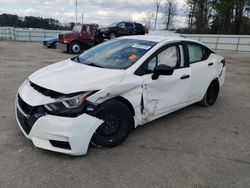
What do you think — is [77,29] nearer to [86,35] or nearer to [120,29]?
[86,35]

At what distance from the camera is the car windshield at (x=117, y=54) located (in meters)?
3.78

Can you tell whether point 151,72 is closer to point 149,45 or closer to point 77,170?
point 149,45

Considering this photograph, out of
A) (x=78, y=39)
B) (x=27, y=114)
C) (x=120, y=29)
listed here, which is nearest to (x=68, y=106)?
(x=27, y=114)

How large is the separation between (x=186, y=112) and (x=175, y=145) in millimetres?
1584

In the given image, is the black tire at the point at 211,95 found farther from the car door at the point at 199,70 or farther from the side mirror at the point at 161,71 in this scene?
the side mirror at the point at 161,71

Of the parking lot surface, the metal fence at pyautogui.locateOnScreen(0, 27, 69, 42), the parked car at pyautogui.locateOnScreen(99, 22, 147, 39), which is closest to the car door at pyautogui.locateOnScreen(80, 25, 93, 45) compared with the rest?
the parked car at pyautogui.locateOnScreen(99, 22, 147, 39)

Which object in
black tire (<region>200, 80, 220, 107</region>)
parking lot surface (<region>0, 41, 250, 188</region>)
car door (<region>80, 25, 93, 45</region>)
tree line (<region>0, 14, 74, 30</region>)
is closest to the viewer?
parking lot surface (<region>0, 41, 250, 188</region>)

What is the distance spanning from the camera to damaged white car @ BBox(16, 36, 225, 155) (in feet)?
9.71

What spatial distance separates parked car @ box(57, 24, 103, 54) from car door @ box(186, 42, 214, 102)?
1240cm

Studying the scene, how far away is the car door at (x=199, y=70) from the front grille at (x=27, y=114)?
2.75 metres

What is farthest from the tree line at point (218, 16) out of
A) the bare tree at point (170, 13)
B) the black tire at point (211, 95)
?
the black tire at point (211, 95)

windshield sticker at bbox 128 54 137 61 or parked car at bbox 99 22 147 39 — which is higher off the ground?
parked car at bbox 99 22 147 39

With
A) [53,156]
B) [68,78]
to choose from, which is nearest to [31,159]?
[53,156]

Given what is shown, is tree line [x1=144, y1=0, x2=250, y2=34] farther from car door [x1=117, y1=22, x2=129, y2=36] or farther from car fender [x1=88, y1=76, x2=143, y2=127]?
car fender [x1=88, y1=76, x2=143, y2=127]
